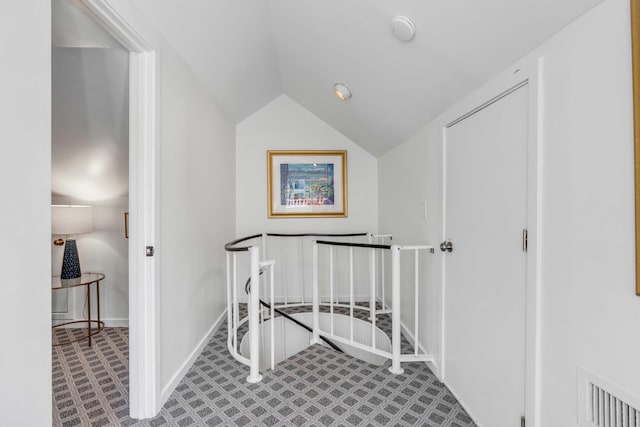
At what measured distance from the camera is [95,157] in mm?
2750

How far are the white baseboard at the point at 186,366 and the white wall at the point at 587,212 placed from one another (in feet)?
6.23

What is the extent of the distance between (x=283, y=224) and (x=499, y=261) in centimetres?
267

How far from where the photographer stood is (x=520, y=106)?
128 cm

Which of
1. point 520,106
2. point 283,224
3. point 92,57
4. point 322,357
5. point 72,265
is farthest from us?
point 283,224

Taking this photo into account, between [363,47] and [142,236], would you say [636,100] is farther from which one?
[142,236]

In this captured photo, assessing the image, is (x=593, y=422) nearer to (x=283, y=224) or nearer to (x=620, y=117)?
(x=620, y=117)

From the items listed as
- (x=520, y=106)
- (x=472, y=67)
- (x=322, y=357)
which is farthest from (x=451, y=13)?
(x=322, y=357)

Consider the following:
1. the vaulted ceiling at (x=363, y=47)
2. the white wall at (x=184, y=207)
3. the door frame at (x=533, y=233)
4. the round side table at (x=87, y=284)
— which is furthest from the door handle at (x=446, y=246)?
the round side table at (x=87, y=284)

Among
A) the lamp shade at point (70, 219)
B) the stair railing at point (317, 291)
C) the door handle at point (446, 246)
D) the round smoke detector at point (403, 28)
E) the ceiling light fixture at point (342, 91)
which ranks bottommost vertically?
the stair railing at point (317, 291)

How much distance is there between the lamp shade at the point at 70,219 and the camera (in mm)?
2578

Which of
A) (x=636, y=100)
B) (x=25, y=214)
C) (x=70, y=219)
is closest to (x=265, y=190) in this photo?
(x=70, y=219)

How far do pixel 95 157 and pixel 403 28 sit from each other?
→ 279cm

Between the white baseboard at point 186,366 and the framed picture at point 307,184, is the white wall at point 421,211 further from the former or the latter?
the white baseboard at point 186,366

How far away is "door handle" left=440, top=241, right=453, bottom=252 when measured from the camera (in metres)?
1.87
